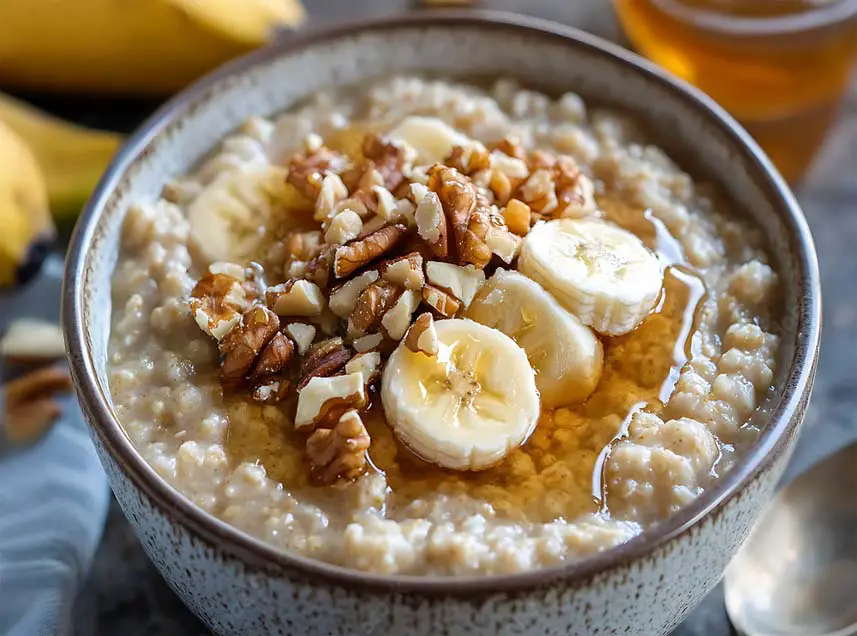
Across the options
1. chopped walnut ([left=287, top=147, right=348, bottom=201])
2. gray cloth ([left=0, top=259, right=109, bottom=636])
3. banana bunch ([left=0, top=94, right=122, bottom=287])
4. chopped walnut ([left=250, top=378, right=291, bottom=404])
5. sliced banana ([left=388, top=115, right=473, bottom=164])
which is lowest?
gray cloth ([left=0, top=259, right=109, bottom=636])

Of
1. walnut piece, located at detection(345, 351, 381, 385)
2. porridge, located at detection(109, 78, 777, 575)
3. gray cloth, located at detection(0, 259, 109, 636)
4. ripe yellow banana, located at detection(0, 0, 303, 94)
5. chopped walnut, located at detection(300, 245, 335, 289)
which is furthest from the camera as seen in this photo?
ripe yellow banana, located at detection(0, 0, 303, 94)

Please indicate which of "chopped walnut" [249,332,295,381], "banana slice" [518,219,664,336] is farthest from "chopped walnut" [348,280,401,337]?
"banana slice" [518,219,664,336]

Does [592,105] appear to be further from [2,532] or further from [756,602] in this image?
[2,532]

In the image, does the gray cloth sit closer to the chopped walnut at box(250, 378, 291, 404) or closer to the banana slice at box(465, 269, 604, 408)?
the chopped walnut at box(250, 378, 291, 404)

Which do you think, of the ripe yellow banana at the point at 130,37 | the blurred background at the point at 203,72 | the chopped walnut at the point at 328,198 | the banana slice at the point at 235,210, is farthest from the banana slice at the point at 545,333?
the ripe yellow banana at the point at 130,37

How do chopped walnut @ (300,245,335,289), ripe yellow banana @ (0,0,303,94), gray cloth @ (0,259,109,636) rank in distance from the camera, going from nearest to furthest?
1. chopped walnut @ (300,245,335,289)
2. gray cloth @ (0,259,109,636)
3. ripe yellow banana @ (0,0,303,94)

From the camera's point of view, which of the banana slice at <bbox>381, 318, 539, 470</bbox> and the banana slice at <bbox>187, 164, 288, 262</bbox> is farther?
the banana slice at <bbox>187, 164, 288, 262</bbox>

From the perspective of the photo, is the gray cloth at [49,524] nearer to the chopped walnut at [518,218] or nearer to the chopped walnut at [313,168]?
the chopped walnut at [313,168]

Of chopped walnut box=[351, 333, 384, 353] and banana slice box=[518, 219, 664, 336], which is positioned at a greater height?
banana slice box=[518, 219, 664, 336]

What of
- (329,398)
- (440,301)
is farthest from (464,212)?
(329,398)

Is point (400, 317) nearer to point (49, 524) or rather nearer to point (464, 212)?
point (464, 212)
